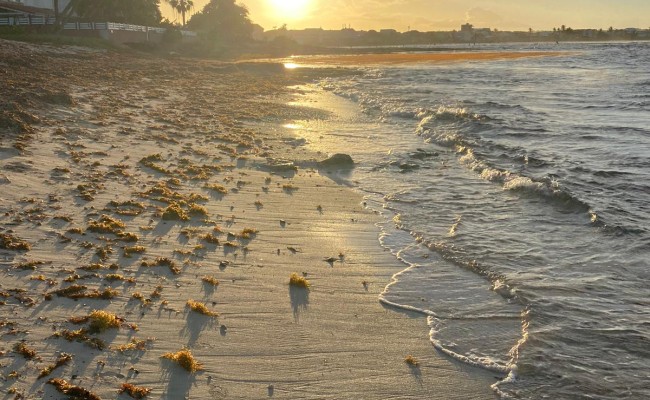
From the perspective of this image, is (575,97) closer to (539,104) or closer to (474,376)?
(539,104)

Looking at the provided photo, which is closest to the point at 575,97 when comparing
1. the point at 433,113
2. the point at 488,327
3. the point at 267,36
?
the point at 433,113

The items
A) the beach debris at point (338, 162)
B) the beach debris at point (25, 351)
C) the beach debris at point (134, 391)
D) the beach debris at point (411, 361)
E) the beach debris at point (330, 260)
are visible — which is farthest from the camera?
the beach debris at point (338, 162)

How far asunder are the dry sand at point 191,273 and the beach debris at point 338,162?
26.8 inches

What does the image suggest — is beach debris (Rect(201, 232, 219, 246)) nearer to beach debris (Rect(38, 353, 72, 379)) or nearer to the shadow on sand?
the shadow on sand

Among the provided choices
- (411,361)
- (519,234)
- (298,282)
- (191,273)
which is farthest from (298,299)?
(519,234)

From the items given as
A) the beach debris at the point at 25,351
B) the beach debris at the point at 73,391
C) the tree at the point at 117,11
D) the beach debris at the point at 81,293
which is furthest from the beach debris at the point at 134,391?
the tree at the point at 117,11

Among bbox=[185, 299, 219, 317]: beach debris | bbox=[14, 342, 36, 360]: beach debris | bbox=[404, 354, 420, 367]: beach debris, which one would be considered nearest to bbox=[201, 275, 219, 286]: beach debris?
bbox=[185, 299, 219, 317]: beach debris

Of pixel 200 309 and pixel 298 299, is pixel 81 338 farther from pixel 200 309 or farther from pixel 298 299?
pixel 298 299

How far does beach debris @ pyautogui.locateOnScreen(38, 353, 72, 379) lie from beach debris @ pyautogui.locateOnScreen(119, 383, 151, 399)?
0.60 metres

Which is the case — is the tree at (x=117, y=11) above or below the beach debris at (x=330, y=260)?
above

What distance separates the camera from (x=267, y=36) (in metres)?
135

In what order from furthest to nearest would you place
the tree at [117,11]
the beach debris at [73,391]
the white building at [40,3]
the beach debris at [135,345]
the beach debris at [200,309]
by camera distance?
the white building at [40,3] < the tree at [117,11] < the beach debris at [200,309] < the beach debris at [135,345] < the beach debris at [73,391]

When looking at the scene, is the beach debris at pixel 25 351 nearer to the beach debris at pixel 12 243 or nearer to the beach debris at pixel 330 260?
the beach debris at pixel 12 243

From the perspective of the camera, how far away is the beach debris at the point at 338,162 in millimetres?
15148
